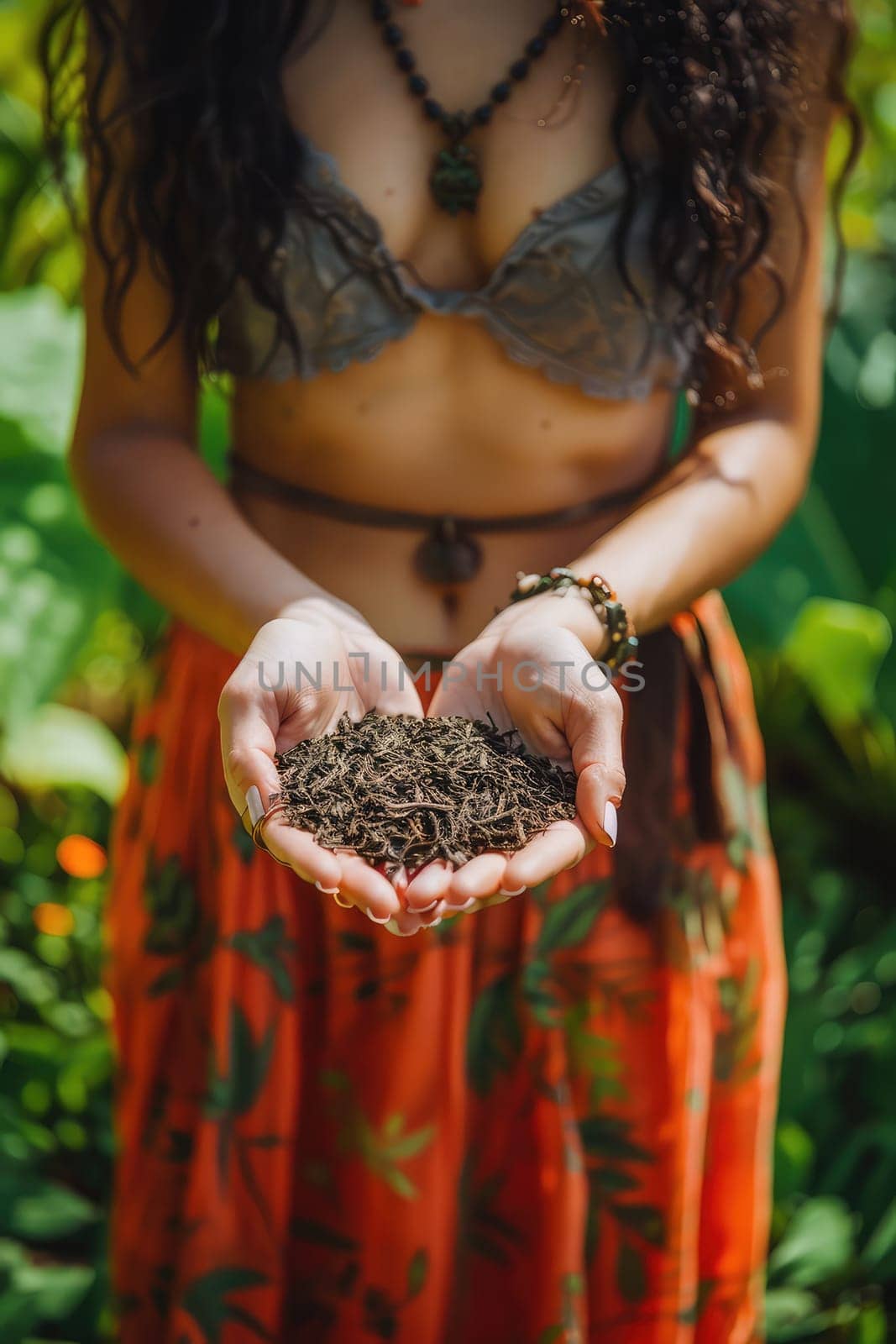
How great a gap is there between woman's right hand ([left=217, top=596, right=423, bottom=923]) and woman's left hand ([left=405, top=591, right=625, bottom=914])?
5 cm

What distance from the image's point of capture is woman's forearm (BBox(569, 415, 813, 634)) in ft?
3.69

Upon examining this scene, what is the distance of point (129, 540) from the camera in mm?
1176

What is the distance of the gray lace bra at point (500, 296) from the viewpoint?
1112mm

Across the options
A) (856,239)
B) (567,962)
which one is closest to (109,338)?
(567,962)

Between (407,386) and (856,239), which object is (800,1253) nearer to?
(407,386)

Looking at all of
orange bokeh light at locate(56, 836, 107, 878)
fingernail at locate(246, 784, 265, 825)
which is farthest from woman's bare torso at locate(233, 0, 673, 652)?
orange bokeh light at locate(56, 836, 107, 878)

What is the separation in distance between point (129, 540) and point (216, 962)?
421mm

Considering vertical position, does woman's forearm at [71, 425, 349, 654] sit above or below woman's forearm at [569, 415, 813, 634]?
below

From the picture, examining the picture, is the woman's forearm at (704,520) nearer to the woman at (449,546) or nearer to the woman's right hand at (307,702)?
the woman at (449,546)

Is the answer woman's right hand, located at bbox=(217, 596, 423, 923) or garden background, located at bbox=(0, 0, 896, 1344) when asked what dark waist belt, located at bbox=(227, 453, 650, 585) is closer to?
woman's right hand, located at bbox=(217, 596, 423, 923)

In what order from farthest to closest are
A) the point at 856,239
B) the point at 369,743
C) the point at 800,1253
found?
the point at 856,239 < the point at 800,1253 < the point at 369,743

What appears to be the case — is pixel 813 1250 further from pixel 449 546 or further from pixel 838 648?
pixel 449 546

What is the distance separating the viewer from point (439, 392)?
1171 mm

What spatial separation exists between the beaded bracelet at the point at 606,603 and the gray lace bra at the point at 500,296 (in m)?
0.19
